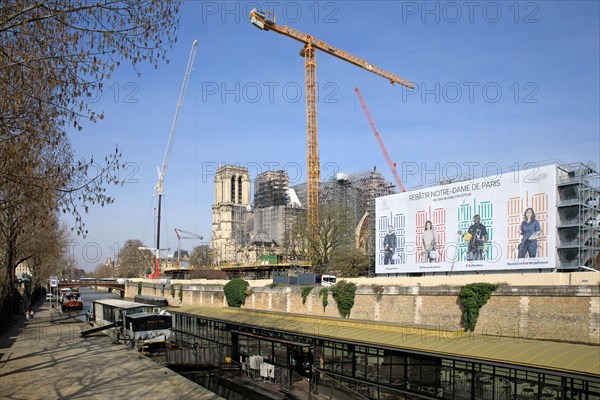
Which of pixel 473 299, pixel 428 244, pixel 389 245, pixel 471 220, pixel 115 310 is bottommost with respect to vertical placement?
pixel 115 310

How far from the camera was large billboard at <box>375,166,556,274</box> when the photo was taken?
42938 millimetres

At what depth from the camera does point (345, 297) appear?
44.2m

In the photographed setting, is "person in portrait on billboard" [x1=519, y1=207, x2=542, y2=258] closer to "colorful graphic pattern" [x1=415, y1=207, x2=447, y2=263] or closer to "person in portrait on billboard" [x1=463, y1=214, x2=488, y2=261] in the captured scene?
"person in portrait on billboard" [x1=463, y1=214, x2=488, y2=261]

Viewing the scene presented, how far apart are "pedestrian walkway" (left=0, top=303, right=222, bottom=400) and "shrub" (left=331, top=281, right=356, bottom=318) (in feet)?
62.8

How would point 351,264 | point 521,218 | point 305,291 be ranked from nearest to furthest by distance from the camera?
point 521,218 < point 305,291 < point 351,264

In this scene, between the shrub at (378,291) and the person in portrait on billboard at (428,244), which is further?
the person in portrait on billboard at (428,244)

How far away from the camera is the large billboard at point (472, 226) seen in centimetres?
4294

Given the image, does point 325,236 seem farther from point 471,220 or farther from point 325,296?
point 471,220

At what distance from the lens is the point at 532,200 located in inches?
1706

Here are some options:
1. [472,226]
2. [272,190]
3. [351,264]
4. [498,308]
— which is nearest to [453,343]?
[498,308]

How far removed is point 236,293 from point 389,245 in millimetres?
19255

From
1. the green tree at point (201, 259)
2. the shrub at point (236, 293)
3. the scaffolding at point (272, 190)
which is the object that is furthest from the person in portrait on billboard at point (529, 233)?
the scaffolding at point (272, 190)

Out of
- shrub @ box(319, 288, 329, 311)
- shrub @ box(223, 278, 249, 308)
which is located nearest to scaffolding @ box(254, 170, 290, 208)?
shrub @ box(223, 278, 249, 308)

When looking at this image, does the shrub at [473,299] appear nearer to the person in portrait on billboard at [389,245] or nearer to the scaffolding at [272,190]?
the person in portrait on billboard at [389,245]
